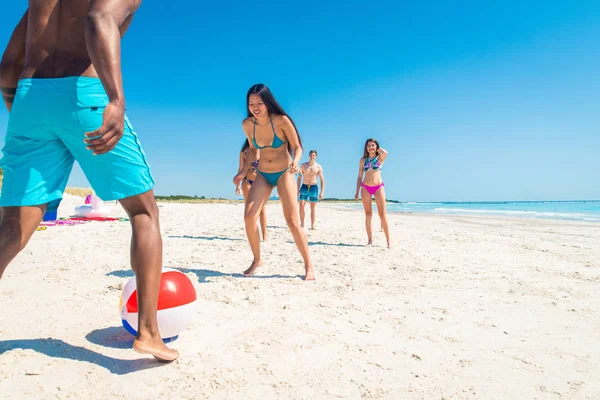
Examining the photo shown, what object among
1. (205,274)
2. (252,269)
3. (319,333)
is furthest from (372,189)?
(319,333)

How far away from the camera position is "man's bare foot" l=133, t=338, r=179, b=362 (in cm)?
212

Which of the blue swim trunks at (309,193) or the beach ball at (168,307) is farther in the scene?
the blue swim trunks at (309,193)

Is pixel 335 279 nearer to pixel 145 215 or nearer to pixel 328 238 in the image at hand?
pixel 145 215

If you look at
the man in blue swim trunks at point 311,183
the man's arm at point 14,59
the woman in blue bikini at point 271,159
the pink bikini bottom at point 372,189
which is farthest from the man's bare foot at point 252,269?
the man in blue swim trunks at point 311,183

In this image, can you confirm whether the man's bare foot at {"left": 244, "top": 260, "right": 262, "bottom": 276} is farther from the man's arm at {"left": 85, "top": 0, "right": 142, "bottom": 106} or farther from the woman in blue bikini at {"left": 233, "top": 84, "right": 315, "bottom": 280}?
the man's arm at {"left": 85, "top": 0, "right": 142, "bottom": 106}

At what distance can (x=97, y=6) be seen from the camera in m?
1.87

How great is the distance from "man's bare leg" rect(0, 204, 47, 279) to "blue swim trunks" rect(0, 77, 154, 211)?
0.05 metres

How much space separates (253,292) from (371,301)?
117 centimetres

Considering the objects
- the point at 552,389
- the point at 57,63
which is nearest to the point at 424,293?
the point at 552,389

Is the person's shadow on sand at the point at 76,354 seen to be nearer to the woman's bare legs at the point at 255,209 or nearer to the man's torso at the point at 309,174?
the woman's bare legs at the point at 255,209

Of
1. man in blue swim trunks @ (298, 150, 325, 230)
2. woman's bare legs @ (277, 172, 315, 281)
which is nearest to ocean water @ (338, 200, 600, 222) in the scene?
man in blue swim trunks @ (298, 150, 325, 230)

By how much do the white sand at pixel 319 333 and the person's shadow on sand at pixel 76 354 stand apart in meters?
0.01

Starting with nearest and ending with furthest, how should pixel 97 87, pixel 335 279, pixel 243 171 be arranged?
1. pixel 97 87
2. pixel 335 279
3. pixel 243 171

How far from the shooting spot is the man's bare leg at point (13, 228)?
6.81 feet
